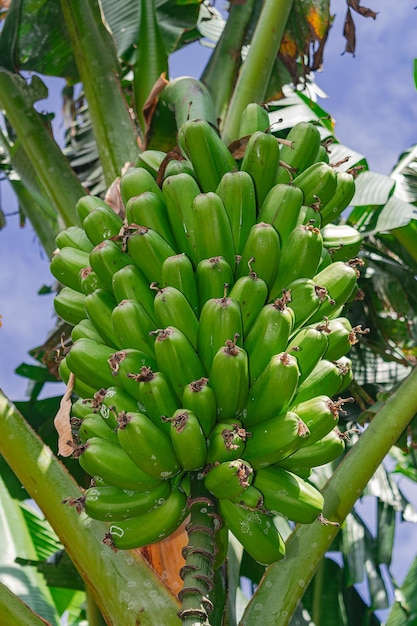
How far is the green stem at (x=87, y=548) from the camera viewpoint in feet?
4.38

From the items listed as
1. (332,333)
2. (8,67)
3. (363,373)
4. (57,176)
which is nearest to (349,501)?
(332,333)

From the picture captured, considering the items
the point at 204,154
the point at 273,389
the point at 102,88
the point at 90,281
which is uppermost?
the point at 102,88

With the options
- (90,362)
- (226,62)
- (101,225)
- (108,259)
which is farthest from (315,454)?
(226,62)

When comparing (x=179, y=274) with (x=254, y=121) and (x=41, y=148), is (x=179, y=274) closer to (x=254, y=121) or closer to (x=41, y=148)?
(x=254, y=121)

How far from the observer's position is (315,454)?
3.89 feet

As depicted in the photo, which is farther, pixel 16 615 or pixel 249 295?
pixel 16 615

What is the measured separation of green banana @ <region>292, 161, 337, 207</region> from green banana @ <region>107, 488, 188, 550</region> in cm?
70

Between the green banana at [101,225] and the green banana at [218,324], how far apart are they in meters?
0.36

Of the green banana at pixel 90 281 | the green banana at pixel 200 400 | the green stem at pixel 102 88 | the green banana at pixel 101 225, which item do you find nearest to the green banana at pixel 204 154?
the green banana at pixel 101 225

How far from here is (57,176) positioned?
226cm

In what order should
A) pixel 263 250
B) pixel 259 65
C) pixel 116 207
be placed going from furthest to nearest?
pixel 259 65 → pixel 116 207 → pixel 263 250

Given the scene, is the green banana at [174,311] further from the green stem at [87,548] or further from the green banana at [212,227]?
the green stem at [87,548]

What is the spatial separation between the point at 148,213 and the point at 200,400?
1.48 ft

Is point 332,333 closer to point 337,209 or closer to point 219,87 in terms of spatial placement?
point 337,209
